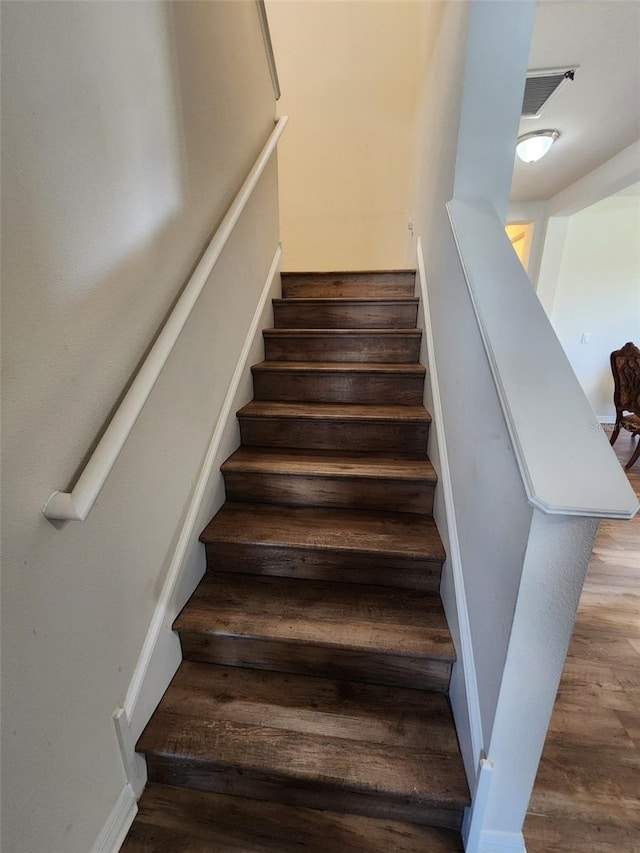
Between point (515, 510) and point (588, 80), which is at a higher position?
point (588, 80)

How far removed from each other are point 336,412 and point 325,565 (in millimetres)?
657

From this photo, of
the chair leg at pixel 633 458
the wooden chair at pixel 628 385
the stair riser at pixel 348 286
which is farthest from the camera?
the wooden chair at pixel 628 385

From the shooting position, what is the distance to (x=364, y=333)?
1.91 metres

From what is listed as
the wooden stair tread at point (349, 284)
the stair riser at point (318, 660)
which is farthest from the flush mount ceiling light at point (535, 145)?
the stair riser at point (318, 660)

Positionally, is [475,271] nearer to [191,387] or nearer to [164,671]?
[191,387]

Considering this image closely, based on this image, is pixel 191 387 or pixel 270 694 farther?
pixel 191 387

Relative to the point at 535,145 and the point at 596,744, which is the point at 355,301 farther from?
the point at 596,744

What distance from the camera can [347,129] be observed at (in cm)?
296

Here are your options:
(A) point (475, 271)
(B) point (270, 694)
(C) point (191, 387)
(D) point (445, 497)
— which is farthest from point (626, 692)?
(C) point (191, 387)

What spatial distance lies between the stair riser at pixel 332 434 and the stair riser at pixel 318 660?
0.81m

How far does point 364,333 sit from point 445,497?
995 millimetres

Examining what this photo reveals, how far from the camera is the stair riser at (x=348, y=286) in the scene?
7.40 ft

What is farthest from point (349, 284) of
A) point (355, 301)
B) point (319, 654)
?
point (319, 654)

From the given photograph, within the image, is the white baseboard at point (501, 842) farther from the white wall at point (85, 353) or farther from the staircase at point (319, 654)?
the white wall at point (85, 353)
